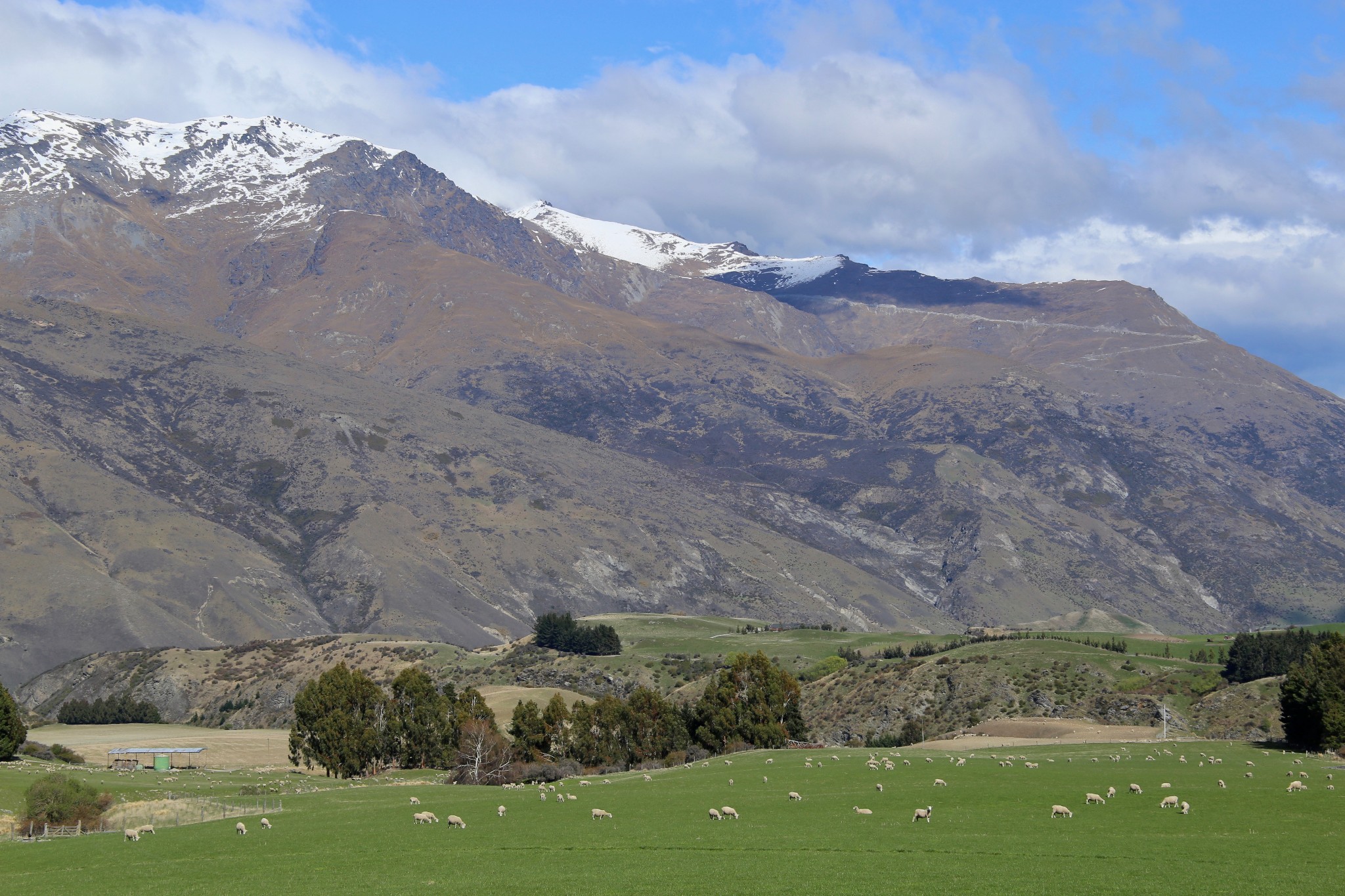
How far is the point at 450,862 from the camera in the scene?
1243 inches

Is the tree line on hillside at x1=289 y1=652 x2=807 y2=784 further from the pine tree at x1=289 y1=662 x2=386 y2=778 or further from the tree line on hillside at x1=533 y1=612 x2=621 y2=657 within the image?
the tree line on hillside at x1=533 y1=612 x2=621 y2=657

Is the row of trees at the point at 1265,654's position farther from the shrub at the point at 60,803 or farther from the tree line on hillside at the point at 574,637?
the tree line on hillside at the point at 574,637

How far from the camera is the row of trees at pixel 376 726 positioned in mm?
75500

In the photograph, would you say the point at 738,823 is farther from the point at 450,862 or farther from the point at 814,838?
the point at 450,862

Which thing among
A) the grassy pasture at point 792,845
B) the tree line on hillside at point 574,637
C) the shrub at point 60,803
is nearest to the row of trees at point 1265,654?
the grassy pasture at point 792,845

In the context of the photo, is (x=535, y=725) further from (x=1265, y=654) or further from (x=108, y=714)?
(x=108, y=714)

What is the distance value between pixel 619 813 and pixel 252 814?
548 inches

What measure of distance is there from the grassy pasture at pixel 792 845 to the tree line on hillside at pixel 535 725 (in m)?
27.8

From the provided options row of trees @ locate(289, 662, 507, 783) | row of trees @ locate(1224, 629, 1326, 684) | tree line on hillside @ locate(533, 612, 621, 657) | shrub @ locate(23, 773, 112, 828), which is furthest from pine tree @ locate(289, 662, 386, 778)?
tree line on hillside @ locate(533, 612, 621, 657)

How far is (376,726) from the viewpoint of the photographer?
76.8m

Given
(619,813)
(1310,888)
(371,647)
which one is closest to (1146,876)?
(1310,888)

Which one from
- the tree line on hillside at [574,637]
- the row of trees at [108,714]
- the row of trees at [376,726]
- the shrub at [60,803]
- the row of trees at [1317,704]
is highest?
the row of trees at [1317,704]

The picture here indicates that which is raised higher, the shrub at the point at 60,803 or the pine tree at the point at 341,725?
the shrub at the point at 60,803

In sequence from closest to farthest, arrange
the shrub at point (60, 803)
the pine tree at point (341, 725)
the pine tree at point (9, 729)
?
the shrub at point (60, 803) → the pine tree at point (9, 729) → the pine tree at point (341, 725)
